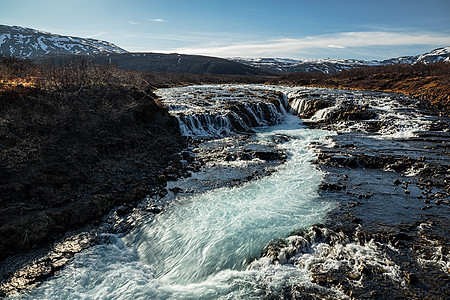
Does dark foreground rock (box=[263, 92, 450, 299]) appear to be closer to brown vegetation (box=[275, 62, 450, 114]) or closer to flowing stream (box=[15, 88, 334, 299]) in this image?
flowing stream (box=[15, 88, 334, 299])

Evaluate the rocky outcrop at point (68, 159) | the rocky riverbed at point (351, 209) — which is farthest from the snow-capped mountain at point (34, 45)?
the rocky riverbed at point (351, 209)

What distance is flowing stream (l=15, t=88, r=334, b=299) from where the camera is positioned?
26.8 feet

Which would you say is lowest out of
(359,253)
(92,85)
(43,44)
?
(359,253)

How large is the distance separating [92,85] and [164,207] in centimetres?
→ 1804

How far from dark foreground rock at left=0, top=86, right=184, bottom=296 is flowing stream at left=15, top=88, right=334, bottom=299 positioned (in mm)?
1559

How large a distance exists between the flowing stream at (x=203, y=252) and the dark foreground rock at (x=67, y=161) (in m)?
1.56

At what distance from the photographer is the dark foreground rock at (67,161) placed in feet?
34.7

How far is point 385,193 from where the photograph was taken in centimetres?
1370

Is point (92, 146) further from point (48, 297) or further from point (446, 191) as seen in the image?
point (446, 191)

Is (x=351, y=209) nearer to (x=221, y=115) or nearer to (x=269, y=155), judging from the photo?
(x=269, y=155)

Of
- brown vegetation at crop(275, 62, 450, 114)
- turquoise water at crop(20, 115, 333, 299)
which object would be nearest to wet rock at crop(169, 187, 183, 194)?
turquoise water at crop(20, 115, 333, 299)

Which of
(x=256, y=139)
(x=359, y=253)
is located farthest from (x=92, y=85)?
(x=359, y=253)

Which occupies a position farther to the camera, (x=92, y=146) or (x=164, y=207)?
(x=92, y=146)

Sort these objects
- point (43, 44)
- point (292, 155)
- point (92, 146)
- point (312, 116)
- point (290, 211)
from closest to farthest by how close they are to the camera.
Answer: point (290, 211)
point (92, 146)
point (292, 155)
point (312, 116)
point (43, 44)
